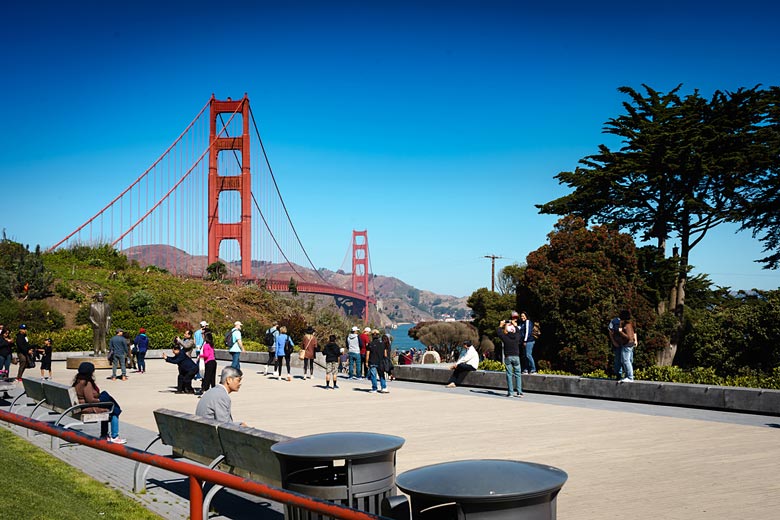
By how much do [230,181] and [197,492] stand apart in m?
64.9

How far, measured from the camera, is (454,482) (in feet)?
11.5

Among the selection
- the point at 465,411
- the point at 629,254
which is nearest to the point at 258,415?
the point at 465,411

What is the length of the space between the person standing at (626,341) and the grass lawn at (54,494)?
10277 mm

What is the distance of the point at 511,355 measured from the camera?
52.3ft

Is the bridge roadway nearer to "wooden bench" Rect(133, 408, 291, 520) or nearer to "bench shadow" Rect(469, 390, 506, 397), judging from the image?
"bench shadow" Rect(469, 390, 506, 397)

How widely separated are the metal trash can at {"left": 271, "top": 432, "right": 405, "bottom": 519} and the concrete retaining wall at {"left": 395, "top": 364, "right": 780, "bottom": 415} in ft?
32.2

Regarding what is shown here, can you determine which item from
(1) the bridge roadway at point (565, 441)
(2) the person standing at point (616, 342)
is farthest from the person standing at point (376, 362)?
(2) the person standing at point (616, 342)

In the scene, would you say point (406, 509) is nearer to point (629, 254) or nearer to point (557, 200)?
Result: point (629, 254)

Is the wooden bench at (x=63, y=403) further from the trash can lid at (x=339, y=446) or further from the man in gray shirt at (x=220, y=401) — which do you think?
the trash can lid at (x=339, y=446)

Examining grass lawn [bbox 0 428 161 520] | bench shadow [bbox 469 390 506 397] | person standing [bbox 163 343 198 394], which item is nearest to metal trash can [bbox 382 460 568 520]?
grass lawn [bbox 0 428 161 520]

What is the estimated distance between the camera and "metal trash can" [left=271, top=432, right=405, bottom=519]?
4.71 meters

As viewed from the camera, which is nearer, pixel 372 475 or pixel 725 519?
pixel 372 475

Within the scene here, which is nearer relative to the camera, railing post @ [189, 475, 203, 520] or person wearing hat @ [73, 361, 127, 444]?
railing post @ [189, 475, 203, 520]

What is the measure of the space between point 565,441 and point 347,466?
Result: 20.1 ft
